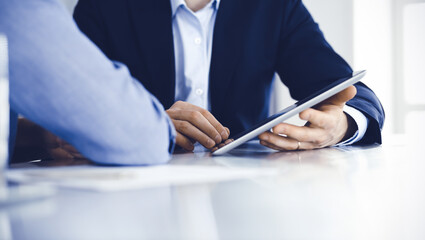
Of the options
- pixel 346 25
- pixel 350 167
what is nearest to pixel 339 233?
pixel 350 167

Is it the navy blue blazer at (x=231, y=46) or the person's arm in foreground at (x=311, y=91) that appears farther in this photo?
the navy blue blazer at (x=231, y=46)

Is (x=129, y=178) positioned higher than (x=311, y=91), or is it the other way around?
(x=311, y=91)

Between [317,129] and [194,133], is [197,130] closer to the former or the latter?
[194,133]

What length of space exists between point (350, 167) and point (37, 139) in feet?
1.95

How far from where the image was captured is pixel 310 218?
0.90 feet

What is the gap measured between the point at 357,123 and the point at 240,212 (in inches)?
27.0

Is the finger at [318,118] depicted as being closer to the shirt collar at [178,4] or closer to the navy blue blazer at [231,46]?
the navy blue blazer at [231,46]

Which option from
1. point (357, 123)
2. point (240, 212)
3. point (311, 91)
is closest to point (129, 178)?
A: point (240, 212)

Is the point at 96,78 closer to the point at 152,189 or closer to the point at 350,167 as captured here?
the point at 152,189

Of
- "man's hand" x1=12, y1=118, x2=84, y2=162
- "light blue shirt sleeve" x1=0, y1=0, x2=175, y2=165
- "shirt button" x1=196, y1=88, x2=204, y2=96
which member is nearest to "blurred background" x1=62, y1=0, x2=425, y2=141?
"shirt button" x1=196, y1=88, x2=204, y2=96

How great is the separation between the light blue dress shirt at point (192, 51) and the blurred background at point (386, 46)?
1675mm

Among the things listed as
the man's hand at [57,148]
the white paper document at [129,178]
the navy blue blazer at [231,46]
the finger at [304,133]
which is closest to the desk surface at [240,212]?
the white paper document at [129,178]

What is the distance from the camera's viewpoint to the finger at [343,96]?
2.52ft

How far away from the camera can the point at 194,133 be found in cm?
79
